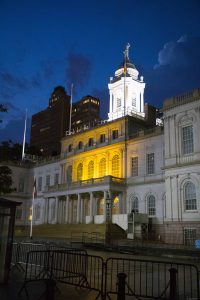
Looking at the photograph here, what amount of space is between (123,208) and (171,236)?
11.3m

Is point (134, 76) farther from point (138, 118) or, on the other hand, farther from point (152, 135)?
point (152, 135)

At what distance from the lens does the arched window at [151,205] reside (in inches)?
1620

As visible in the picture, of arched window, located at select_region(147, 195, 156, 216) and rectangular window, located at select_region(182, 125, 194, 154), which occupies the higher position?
rectangular window, located at select_region(182, 125, 194, 154)

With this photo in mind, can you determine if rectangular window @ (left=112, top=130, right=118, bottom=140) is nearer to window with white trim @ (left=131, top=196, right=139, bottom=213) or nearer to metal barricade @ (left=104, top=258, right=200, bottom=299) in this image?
window with white trim @ (left=131, top=196, right=139, bottom=213)

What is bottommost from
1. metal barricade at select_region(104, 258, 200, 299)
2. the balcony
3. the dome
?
metal barricade at select_region(104, 258, 200, 299)

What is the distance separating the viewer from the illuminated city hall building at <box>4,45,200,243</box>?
33.8m

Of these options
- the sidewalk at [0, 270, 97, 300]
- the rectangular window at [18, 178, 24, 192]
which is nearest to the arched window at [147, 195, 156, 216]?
the sidewalk at [0, 270, 97, 300]

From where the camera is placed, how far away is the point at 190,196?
33.3 meters

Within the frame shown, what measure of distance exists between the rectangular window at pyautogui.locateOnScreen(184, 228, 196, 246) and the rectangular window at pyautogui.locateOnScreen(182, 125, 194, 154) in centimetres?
779

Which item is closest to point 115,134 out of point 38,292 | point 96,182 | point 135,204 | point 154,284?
point 96,182

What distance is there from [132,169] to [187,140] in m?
11.9

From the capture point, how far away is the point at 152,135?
1697 inches

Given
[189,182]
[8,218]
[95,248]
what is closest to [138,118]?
[189,182]

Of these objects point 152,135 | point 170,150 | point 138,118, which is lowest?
point 170,150
